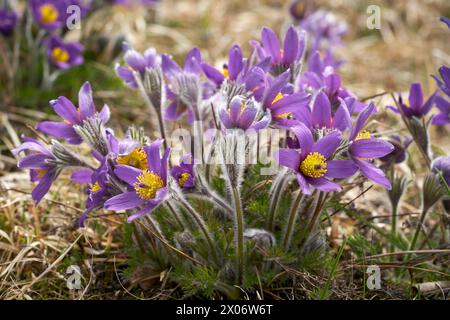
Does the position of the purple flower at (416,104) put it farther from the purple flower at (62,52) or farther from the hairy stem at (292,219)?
the purple flower at (62,52)

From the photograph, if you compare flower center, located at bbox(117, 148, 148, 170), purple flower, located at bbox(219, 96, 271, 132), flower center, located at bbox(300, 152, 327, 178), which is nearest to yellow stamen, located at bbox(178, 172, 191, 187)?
flower center, located at bbox(117, 148, 148, 170)

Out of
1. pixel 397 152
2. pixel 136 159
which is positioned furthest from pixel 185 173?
pixel 397 152

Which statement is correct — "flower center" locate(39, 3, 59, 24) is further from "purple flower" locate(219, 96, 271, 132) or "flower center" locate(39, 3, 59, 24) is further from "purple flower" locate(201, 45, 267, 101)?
"purple flower" locate(219, 96, 271, 132)

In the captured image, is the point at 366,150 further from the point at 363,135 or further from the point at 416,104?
the point at 416,104

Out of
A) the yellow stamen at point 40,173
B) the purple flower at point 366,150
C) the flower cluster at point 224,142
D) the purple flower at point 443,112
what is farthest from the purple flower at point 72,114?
the purple flower at point 443,112

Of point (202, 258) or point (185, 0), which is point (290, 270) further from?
point (185, 0)

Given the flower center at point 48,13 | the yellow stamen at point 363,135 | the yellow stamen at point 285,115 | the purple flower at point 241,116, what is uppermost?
Answer: the flower center at point 48,13
